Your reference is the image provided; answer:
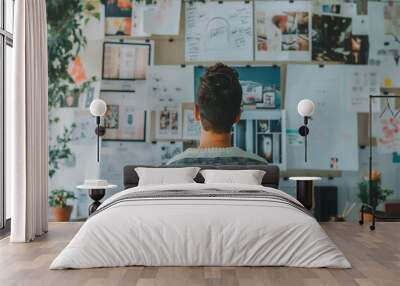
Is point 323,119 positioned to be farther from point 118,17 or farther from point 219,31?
point 118,17

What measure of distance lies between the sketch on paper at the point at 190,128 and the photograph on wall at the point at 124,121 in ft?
1.69

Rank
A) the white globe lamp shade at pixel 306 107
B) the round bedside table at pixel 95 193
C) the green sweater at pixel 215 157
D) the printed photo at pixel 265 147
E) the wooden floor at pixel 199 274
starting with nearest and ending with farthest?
the wooden floor at pixel 199 274
the round bedside table at pixel 95 193
the white globe lamp shade at pixel 306 107
the green sweater at pixel 215 157
the printed photo at pixel 265 147

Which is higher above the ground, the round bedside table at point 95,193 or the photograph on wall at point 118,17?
the photograph on wall at point 118,17

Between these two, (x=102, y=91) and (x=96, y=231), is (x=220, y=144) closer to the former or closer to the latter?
(x=102, y=91)

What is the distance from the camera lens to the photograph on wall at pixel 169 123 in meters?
7.26

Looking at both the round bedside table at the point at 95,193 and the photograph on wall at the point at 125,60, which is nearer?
the round bedside table at the point at 95,193

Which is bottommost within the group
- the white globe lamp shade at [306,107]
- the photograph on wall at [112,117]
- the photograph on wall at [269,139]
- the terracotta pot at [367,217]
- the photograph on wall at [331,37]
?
the terracotta pot at [367,217]

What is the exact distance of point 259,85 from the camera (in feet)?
23.9

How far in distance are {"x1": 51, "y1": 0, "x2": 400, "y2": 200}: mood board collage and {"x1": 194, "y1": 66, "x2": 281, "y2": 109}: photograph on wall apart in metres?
0.01

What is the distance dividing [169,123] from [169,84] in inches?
19.3

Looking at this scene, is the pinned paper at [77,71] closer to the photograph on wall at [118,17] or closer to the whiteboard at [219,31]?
the photograph on wall at [118,17]

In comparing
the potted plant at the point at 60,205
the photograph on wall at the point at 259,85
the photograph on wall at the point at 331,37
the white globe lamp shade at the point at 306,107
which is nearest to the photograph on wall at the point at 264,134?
the photograph on wall at the point at 259,85

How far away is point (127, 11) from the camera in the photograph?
23.9ft

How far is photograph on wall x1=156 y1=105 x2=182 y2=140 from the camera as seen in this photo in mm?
7258
